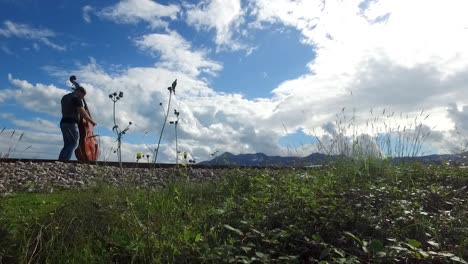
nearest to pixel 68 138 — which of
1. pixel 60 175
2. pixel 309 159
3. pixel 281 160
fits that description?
pixel 60 175

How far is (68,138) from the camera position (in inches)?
427

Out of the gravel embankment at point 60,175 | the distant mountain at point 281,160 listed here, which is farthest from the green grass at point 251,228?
the distant mountain at point 281,160

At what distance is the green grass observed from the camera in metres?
3.50

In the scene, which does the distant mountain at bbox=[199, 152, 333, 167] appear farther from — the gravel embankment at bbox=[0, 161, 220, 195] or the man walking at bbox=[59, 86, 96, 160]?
the man walking at bbox=[59, 86, 96, 160]

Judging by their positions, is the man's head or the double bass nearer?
the man's head

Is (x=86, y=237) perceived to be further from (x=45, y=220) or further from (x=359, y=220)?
(x=359, y=220)

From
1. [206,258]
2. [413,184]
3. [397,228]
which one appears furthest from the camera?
[413,184]

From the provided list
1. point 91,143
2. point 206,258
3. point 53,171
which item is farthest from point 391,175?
point 91,143

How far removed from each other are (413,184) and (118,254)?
12.3 feet

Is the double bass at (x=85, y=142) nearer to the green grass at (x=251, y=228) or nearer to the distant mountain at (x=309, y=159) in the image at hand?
the distant mountain at (x=309, y=159)

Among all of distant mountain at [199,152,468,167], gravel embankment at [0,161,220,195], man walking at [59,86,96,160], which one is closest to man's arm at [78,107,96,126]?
man walking at [59,86,96,160]

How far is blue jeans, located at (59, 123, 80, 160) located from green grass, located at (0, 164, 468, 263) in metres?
5.56

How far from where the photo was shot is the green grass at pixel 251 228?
11.5 ft

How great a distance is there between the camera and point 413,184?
19.0 ft
